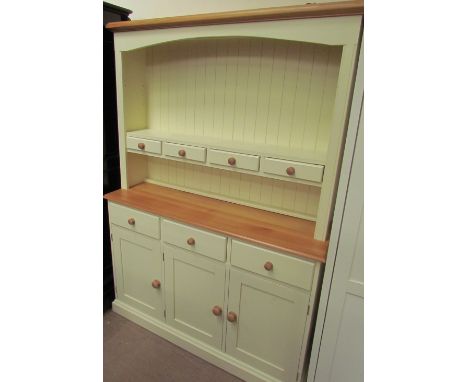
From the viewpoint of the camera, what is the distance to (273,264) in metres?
1.45

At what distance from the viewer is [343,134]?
51.4 inches

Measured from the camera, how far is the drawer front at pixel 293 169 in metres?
1.42

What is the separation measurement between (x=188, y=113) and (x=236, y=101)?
0.37 meters

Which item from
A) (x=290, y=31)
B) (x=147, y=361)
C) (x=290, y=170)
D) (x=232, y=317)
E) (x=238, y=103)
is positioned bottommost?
(x=147, y=361)

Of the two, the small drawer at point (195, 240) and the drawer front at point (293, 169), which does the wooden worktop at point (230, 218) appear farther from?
the drawer front at point (293, 169)

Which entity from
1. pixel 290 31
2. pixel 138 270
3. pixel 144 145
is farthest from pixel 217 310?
pixel 290 31

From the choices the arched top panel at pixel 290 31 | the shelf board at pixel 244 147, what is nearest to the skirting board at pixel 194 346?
the shelf board at pixel 244 147

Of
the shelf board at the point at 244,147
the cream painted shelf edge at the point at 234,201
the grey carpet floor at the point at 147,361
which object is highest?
the shelf board at the point at 244,147

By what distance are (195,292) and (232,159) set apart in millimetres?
820

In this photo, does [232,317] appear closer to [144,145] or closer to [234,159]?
[234,159]

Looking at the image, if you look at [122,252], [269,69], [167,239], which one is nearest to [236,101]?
[269,69]

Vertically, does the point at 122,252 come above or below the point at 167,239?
below

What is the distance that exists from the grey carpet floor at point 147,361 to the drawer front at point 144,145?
1235mm
